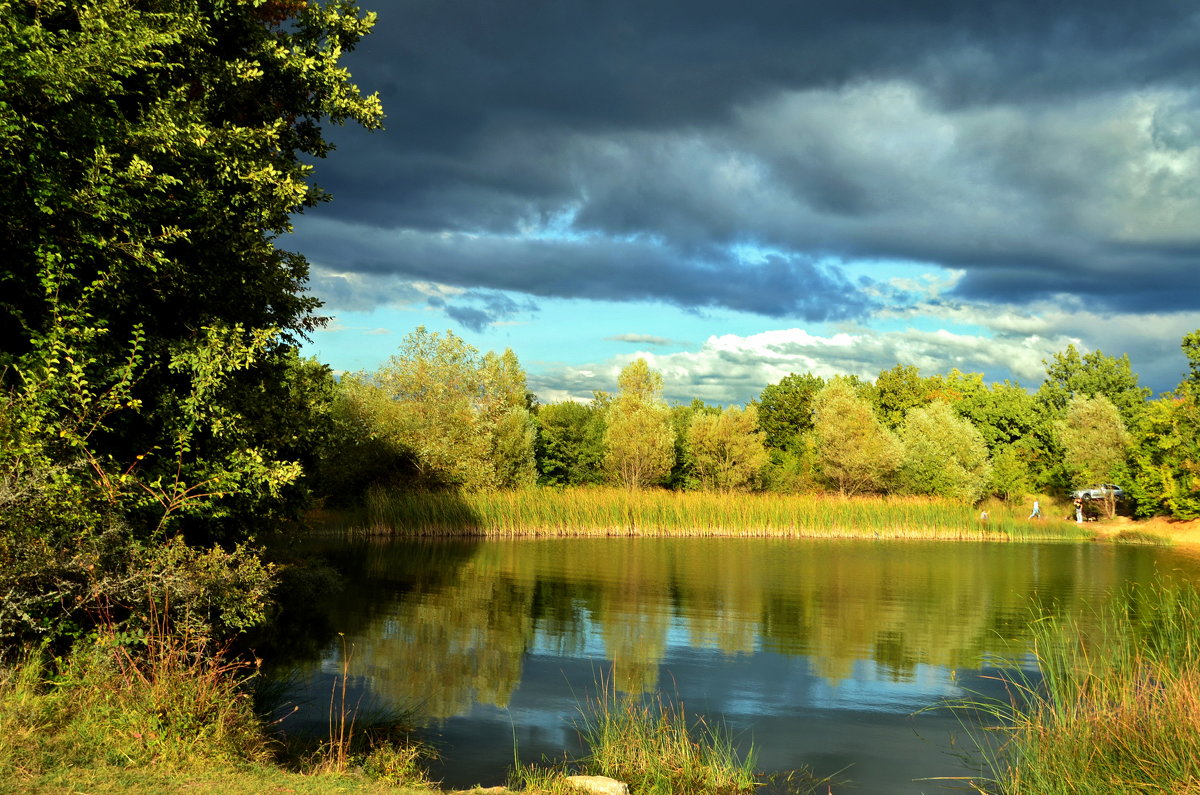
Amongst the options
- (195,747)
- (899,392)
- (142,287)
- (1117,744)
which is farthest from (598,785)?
(899,392)

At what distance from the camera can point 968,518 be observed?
44.5 meters

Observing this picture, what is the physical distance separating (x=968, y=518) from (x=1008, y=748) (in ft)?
120

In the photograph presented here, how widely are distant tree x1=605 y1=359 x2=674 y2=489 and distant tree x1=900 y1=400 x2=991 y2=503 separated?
54.3 feet

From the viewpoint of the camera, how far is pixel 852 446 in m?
58.3

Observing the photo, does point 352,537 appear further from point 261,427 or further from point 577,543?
point 261,427

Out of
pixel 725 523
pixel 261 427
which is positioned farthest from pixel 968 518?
pixel 261 427

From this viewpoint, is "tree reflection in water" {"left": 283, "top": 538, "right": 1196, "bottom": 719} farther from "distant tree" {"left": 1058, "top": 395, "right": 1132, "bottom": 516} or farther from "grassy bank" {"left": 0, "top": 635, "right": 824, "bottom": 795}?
"distant tree" {"left": 1058, "top": 395, "right": 1132, "bottom": 516}

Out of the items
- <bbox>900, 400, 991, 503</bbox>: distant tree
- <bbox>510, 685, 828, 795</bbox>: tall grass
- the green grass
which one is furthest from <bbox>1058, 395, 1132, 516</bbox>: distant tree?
Answer: the green grass

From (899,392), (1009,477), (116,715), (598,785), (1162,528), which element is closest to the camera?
(116,715)

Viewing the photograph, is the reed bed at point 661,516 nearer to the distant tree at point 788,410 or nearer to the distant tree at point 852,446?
the distant tree at point 852,446

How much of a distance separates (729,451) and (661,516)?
72.8 ft

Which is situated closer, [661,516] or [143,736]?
[143,736]

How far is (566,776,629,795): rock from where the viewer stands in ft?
28.1

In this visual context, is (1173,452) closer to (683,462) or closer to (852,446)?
(852,446)
